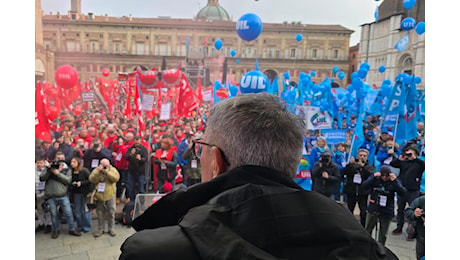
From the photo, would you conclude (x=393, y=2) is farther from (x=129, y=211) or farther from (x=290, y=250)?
(x=290, y=250)

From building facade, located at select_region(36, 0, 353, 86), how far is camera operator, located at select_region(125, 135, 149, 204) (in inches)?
1476

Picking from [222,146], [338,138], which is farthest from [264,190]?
[338,138]

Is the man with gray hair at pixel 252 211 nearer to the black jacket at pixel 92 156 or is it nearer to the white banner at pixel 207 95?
the black jacket at pixel 92 156

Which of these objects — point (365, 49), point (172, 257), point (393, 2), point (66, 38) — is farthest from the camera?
point (66, 38)

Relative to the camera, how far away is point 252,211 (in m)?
0.72

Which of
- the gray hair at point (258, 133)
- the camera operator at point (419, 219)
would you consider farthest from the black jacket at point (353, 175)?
the gray hair at point (258, 133)

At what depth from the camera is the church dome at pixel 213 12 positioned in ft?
183

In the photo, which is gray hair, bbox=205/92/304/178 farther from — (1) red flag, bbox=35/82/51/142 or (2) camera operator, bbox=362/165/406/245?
(1) red flag, bbox=35/82/51/142

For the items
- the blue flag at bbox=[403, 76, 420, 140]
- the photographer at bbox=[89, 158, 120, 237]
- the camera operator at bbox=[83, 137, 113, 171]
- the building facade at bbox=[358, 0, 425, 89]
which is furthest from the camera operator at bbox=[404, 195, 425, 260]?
the building facade at bbox=[358, 0, 425, 89]

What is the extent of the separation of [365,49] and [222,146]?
39.3 meters

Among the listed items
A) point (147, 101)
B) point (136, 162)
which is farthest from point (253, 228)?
point (147, 101)

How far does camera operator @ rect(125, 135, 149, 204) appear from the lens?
5805 mm

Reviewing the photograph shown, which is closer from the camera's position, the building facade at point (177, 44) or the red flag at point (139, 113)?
the red flag at point (139, 113)

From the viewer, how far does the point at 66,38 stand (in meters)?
43.8
